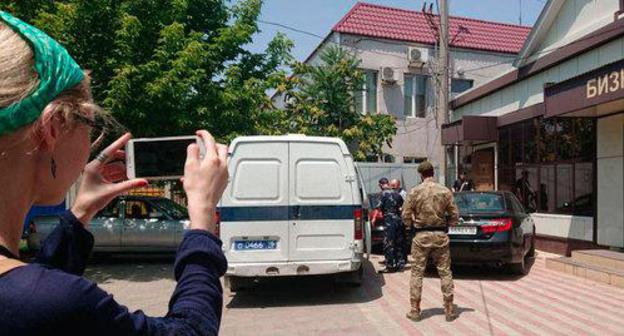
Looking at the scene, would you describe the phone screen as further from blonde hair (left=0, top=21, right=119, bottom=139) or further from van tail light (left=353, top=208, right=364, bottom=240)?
van tail light (left=353, top=208, right=364, bottom=240)

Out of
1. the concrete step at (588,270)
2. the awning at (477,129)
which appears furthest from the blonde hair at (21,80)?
the awning at (477,129)

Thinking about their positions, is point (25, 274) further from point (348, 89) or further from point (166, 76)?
point (348, 89)

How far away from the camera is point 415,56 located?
70.2 feet

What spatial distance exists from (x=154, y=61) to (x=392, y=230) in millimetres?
5393

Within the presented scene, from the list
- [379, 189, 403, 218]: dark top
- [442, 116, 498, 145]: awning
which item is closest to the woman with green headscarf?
[379, 189, 403, 218]: dark top

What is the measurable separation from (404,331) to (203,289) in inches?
199

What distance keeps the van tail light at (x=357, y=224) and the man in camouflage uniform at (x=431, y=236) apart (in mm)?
878

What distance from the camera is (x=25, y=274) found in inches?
35.1

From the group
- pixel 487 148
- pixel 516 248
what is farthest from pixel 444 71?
pixel 516 248

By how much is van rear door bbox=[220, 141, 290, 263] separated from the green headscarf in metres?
6.07

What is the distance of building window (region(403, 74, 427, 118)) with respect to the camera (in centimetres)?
2217

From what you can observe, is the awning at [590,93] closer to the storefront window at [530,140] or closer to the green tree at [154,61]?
the storefront window at [530,140]

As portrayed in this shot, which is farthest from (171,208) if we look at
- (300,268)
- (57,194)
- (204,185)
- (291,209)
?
(57,194)

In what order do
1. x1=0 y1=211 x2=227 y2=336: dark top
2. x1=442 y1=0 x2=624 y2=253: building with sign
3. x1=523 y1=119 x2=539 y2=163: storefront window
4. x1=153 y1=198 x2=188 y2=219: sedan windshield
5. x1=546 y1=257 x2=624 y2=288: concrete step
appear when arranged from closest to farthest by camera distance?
x1=0 y1=211 x2=227 y2=336: dark top
x1=546 y1=257 x2=624 y2=288: concrete step
x1=442 y1=0 x2=624 y2=253: building with sign
x1=153 y1=198 x2=188 y2=219: sedan windshield
x1=523 y1=119 x2=539 y2=163: storefront window
